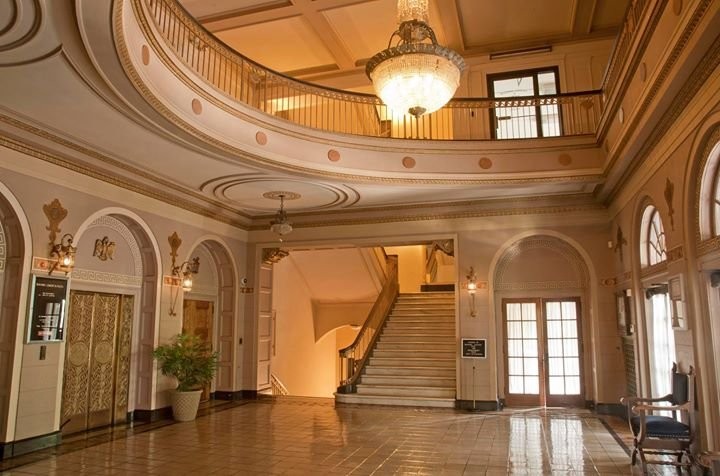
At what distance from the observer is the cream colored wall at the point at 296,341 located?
13.9 meters

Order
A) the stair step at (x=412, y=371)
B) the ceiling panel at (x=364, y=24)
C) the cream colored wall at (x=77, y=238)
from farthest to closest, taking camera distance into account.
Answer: the stair step at (x=412, y=371) < the ceiling panel at (x=364, y=24) < the cream colored wall at (x=77, y=238)

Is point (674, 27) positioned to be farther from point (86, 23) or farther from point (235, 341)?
point (235, 341)

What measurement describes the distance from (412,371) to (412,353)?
0.63 m

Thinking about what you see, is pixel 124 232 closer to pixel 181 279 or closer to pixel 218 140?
pixel 181 279

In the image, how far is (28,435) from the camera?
6816 millimetres

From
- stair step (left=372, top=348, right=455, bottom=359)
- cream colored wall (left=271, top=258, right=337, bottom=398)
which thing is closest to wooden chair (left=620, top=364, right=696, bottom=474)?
stair step (left=372, top=348, right=455, bottom=359)

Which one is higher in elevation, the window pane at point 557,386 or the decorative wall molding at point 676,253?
the decorative wall molding at point 676,253

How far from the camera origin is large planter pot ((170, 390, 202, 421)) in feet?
29.3

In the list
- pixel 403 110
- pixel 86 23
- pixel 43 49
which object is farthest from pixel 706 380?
pixel 43 49

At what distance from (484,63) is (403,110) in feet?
19.6

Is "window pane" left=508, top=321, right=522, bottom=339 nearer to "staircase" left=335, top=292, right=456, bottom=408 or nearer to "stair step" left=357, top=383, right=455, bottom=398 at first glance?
"staircase" left=335, top=292, right=456, bottom=408

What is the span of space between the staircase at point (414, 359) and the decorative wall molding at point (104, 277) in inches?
175

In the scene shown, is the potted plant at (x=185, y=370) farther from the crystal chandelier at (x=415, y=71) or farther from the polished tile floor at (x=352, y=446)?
the crystal chandelier at (x=415, y=71)

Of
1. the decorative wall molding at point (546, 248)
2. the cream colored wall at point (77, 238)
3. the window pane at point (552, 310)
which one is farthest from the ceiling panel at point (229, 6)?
the window pane at point (552, 310)
